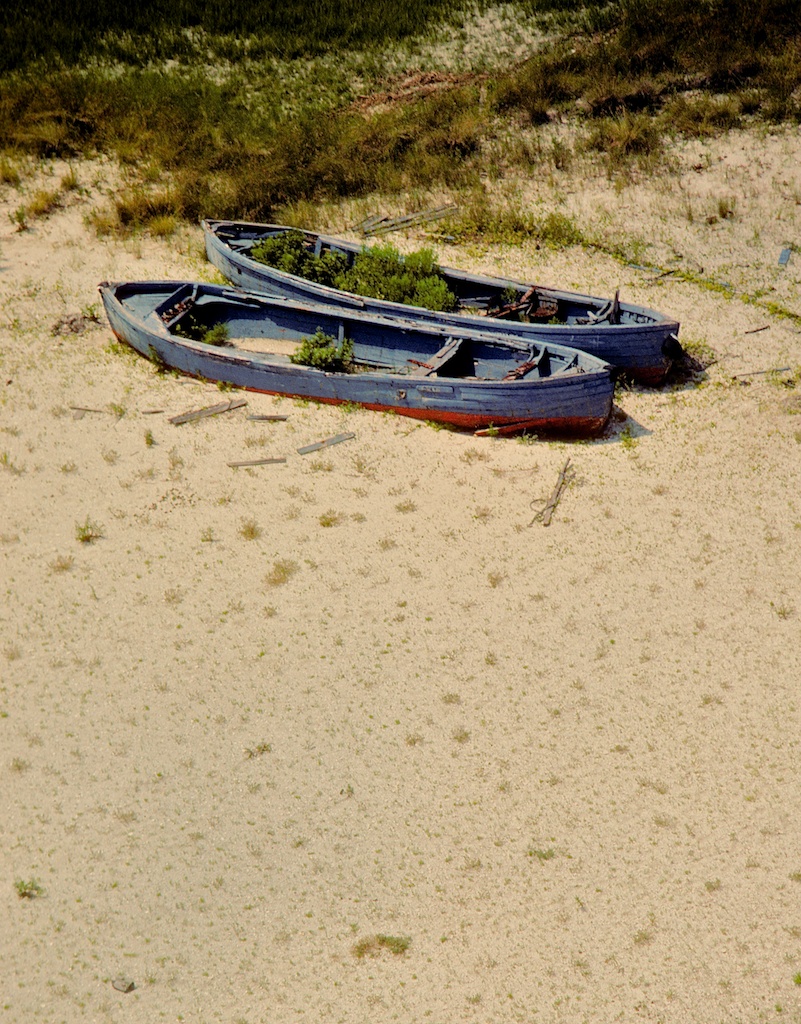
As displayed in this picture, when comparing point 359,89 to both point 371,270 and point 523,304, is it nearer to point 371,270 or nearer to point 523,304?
point 371,270

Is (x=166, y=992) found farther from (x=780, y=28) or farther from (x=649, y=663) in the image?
(x=780, y=28)

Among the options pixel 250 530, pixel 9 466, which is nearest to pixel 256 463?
pixel 250 530

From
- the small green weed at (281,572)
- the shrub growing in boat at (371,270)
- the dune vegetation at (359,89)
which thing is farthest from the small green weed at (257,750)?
the dune vegetation at (359,89)

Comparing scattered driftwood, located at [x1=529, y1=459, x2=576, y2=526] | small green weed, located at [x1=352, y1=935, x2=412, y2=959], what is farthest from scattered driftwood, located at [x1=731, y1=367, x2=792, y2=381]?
small green weed, located at [x1=352, y1=935, x2=412, y2=959]

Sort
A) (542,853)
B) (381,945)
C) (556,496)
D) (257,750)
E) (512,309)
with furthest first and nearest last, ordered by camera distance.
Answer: (512,309) → (556,496) → (257,750) → (542,853) → (381,945)

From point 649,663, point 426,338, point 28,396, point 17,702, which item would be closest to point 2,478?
point 28,396

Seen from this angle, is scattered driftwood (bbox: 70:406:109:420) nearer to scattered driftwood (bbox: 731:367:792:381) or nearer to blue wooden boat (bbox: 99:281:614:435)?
blue wooden boat (bbox: 99:281:614:435)

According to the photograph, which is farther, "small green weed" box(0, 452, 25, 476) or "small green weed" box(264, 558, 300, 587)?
"small green weed" box(0, 452, 25, 476)
